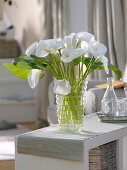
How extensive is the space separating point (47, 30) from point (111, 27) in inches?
54.6

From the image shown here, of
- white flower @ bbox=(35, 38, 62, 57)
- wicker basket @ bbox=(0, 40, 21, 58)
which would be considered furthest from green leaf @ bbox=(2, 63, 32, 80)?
wicker basket @ bbox=(0, 40, 21, 58)

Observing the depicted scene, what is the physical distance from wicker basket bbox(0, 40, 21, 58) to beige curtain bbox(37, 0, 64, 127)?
0.86m

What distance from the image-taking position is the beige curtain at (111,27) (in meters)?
4.44

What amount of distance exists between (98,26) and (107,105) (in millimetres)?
2082

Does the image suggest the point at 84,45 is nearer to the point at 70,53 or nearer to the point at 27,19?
the point at 70,53

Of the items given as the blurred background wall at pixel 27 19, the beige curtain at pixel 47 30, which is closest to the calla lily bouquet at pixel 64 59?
the beige curtain at pixel 47 30

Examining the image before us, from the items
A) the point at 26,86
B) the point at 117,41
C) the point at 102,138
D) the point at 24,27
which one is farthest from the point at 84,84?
the point at 24,27

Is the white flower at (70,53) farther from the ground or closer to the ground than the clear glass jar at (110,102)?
farther from the ground

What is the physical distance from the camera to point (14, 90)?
6379mm

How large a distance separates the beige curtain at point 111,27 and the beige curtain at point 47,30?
809mm

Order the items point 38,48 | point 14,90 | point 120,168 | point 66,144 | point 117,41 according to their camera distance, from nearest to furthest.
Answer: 1. point 66,144
2. point 38,48
3. point 120,168
4. point 117,41
5. point 14,90

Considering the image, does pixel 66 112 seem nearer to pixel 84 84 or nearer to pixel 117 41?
pixel 84 84

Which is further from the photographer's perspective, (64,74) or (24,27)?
(24,27)

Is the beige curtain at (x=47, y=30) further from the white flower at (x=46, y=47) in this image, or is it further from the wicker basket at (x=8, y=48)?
the white flower at (x=46, y=47)
